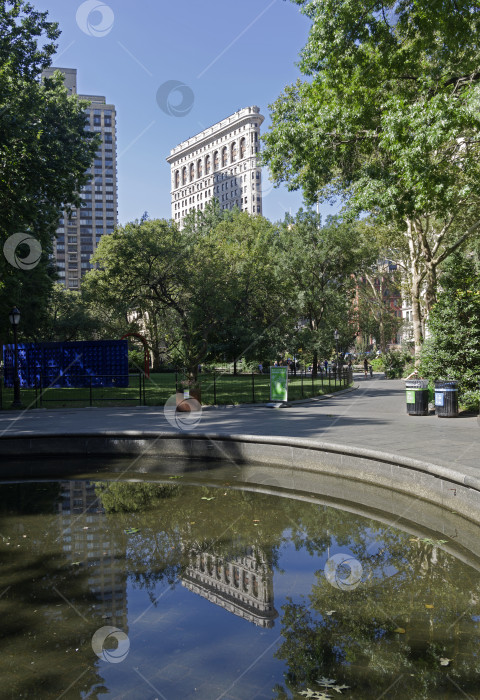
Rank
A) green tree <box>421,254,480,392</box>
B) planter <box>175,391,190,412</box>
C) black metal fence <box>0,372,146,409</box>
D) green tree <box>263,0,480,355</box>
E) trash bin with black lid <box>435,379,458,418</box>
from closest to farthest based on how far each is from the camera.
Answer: green tree <box>263,0,480,355</box> → trash bin with black lid <box>435,379,458,418</box> → green tree <box>421,254,480,392</box> → planter <box>175,391,190,412</box> → black metal fence <box>0,372,146,409</box>

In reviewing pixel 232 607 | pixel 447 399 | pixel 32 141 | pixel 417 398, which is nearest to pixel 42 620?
pixel 232 607

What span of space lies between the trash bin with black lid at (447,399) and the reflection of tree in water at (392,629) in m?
10.2

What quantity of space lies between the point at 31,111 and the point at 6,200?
361 cm

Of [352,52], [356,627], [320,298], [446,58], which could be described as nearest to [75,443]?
[356,627]

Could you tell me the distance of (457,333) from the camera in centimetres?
1716

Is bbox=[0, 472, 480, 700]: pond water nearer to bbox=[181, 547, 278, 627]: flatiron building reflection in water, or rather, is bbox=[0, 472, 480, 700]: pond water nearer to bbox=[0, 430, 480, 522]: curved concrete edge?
bbox=[181, 547, 278, 627]: flatiron building reflection in water

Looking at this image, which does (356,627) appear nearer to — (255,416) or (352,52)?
(255,416)

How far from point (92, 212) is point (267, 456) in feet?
561

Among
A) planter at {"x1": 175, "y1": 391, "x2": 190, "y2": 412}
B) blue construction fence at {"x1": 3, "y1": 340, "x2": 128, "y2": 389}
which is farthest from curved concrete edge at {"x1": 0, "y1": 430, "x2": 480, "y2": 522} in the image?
blue construction fence at {"x1": 3, "y1": 340, "x2": 128, "y2": 389}

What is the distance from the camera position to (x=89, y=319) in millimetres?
54469

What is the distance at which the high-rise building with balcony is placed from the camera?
6422 inches

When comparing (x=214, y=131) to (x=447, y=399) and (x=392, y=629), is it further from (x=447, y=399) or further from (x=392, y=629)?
(x=392, y=629)

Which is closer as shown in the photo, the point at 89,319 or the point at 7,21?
the point at 7,21

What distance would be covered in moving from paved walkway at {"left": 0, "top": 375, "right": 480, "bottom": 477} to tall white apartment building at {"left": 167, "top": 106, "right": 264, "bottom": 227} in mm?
129442
